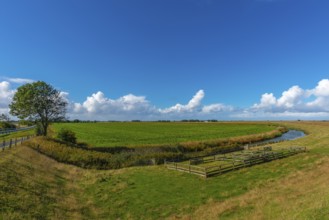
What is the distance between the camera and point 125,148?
50.0 metres

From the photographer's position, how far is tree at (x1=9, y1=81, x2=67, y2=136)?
5081cm

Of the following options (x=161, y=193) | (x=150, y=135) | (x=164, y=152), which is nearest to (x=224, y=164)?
(x=161, y=193)

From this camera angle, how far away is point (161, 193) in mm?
22578

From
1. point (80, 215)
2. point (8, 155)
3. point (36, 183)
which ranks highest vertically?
point (8, 155)

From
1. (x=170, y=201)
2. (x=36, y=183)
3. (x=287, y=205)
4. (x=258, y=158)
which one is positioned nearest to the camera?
(x=287, y=205)

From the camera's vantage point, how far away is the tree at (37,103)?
167 ft

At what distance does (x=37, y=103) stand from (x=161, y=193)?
1615 inches

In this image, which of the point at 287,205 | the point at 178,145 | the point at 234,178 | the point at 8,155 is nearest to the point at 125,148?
the point at 178,145

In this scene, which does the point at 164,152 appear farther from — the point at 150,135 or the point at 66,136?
the point at 150,135

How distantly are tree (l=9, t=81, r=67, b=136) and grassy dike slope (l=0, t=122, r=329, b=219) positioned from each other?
2292 cm

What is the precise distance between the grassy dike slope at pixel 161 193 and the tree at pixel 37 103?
75.2 feet

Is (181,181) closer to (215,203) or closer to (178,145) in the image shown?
(215,203)

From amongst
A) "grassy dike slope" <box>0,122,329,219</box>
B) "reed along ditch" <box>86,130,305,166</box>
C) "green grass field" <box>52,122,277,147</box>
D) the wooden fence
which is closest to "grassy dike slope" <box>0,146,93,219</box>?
"grassy dike slope" <box>0,122,329,219</box>

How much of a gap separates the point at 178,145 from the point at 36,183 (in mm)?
33104
